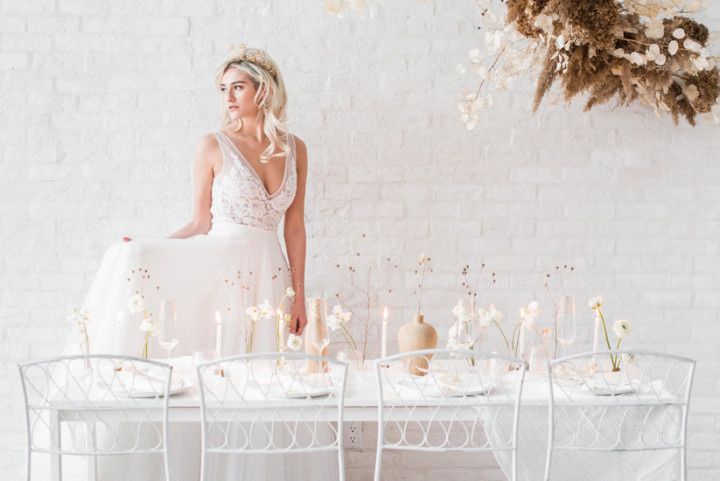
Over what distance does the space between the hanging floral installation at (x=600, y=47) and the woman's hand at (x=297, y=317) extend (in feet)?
3.36

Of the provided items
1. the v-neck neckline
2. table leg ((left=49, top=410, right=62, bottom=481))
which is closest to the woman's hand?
the v-neck neckline

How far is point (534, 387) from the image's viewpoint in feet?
9.20

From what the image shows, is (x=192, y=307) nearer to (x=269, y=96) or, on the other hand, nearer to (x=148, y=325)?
(x=148, y=325)

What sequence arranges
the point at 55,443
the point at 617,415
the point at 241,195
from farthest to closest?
1. the point at 241,195
2. the point at 617,415
3. the point at 55,443

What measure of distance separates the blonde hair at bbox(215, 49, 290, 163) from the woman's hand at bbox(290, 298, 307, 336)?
0.61 meters

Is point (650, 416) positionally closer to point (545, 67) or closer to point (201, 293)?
point (545, 67)

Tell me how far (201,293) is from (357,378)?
804mm

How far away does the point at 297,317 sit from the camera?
11.8 feet

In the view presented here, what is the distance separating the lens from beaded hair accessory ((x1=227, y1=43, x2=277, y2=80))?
11.8 ft

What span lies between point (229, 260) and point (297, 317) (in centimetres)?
39

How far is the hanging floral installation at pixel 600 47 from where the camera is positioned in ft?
10.3


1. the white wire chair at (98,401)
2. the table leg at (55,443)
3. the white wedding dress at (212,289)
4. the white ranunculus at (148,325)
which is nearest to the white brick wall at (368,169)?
the white wedding dress at (212,289)

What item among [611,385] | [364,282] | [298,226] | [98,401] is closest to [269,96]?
[298,226]

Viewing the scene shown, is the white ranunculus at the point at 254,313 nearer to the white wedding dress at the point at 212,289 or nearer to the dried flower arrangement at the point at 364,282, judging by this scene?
the white wedding dress at the point at 212,289
